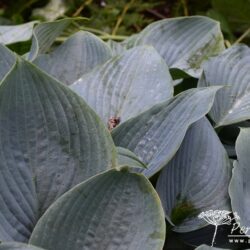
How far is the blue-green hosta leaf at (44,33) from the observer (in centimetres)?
85

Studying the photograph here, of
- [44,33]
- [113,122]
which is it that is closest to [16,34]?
[44,33]

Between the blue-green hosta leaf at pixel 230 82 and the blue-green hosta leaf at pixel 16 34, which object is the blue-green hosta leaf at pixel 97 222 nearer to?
the blue-green hosta leaf at pixel 230 82

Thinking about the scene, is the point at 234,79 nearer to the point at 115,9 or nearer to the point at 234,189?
the point at 234,189

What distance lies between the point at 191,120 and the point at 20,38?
449 millimetres

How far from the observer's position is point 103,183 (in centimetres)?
54

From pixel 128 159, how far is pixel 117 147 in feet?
0.14

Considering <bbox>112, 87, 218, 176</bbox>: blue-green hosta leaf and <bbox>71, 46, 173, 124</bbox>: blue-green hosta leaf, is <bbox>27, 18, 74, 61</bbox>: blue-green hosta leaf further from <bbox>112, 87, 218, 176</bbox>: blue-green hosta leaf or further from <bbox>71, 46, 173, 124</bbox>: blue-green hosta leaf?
<bbox>112, 87, 218, 176</bbox>: blue-green hosta leaf

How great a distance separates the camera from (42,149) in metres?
0.60

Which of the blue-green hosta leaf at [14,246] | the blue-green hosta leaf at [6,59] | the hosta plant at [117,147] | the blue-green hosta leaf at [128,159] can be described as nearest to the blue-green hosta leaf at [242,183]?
the hosta plant at [117,147]

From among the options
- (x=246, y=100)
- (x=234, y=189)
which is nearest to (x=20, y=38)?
Result: (x=246, y=100)

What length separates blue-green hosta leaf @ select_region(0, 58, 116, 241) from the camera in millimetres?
587

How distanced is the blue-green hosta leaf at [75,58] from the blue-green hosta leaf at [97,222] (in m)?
0.36

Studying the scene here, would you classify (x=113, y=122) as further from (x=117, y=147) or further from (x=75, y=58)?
(x=75, y=58)

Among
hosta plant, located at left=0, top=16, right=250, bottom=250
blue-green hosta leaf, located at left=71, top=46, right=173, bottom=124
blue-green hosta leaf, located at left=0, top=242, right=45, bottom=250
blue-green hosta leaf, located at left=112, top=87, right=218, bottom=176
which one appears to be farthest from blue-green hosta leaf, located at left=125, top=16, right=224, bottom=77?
A: blue-green hosta leaf, located at left=0, top=242, right=45, bottom=250
